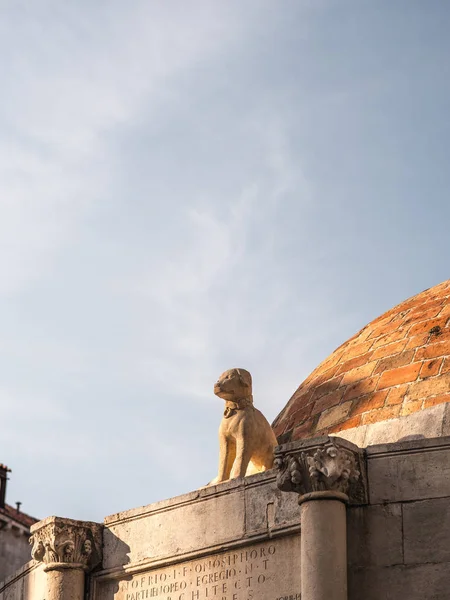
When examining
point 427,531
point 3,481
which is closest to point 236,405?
point 427,531

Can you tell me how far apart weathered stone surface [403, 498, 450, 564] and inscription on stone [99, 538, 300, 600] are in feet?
4.71

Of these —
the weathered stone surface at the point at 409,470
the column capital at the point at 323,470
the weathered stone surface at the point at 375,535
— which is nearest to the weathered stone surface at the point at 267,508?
the column capital at the point at 323,470

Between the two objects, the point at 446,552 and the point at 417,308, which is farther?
the point at 417,308

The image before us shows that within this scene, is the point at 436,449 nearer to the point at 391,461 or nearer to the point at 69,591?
the point at 391,461

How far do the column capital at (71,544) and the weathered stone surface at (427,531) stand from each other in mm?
4946

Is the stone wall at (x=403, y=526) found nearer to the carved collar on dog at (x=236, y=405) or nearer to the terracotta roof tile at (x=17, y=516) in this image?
the carved collar on dog at (x=236, y=405)

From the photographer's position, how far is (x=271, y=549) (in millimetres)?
17859

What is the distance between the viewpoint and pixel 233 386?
65.5 feet

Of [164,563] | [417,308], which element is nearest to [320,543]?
[164,563]

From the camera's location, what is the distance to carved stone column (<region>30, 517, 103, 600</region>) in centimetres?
1972

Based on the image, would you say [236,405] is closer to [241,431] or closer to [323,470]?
[241,431]

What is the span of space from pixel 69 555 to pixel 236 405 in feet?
10.4

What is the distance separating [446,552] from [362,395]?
5718 mm

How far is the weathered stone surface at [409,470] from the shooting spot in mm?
17141
